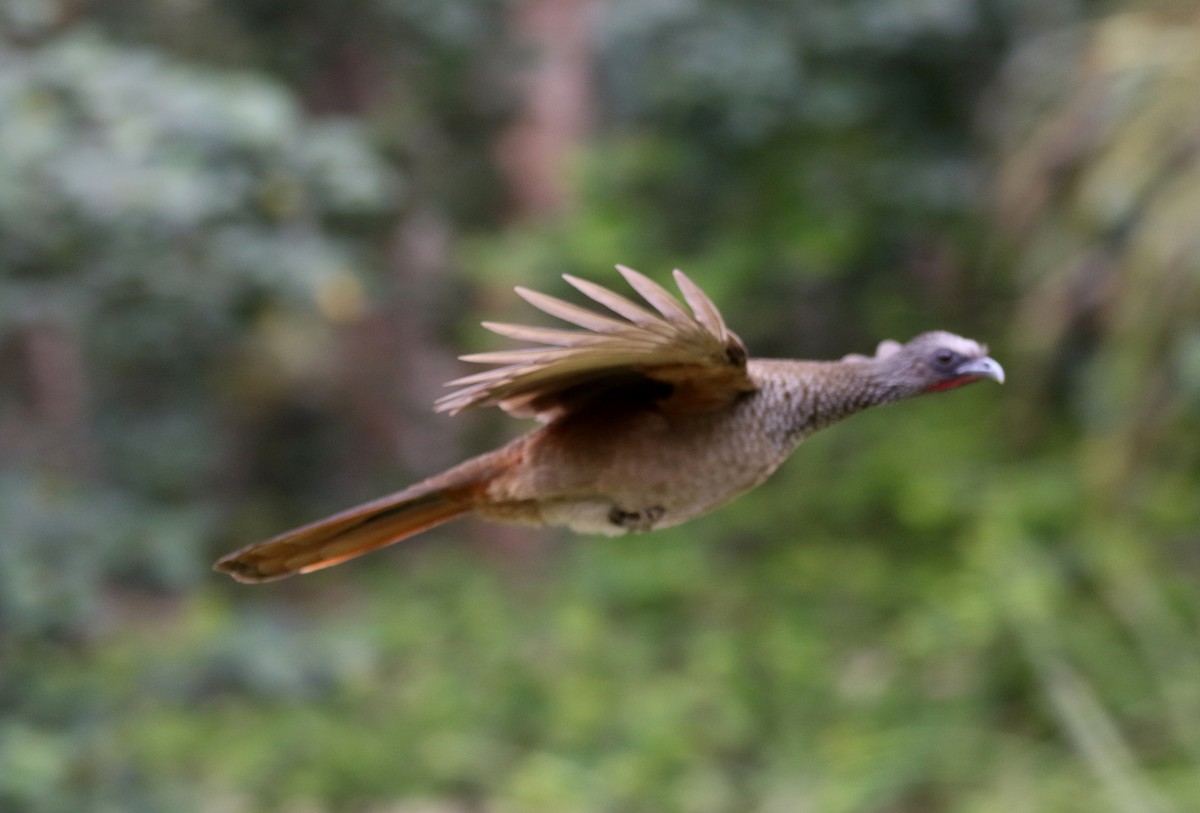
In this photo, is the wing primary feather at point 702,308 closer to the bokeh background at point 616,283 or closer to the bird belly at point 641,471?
the bird belly at point 641,471

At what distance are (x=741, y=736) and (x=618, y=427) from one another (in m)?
3.07

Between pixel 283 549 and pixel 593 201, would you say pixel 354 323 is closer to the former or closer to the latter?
pixel 593 201

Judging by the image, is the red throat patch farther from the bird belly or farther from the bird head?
the bird belly

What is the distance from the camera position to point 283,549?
1999 mm

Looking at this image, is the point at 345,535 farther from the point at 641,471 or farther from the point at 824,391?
the point at 824,391

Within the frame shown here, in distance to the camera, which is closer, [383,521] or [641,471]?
[641,471]

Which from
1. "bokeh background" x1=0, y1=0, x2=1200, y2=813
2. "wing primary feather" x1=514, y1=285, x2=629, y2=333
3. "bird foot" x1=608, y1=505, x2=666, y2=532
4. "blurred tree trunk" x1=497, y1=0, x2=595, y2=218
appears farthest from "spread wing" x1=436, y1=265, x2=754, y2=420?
"blurred tree trunk" x1=497, y1=0, x2=595, y2=218

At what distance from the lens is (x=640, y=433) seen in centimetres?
201

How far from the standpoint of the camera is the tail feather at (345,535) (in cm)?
197

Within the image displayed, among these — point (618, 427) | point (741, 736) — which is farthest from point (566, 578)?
point (618, 427)

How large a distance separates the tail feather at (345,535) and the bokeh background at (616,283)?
1.71 meters

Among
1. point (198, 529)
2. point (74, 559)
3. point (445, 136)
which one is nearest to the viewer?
point (74, 559)

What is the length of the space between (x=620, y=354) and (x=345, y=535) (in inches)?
Answer: 22.7

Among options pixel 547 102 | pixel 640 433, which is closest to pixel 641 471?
pixel 640 433
